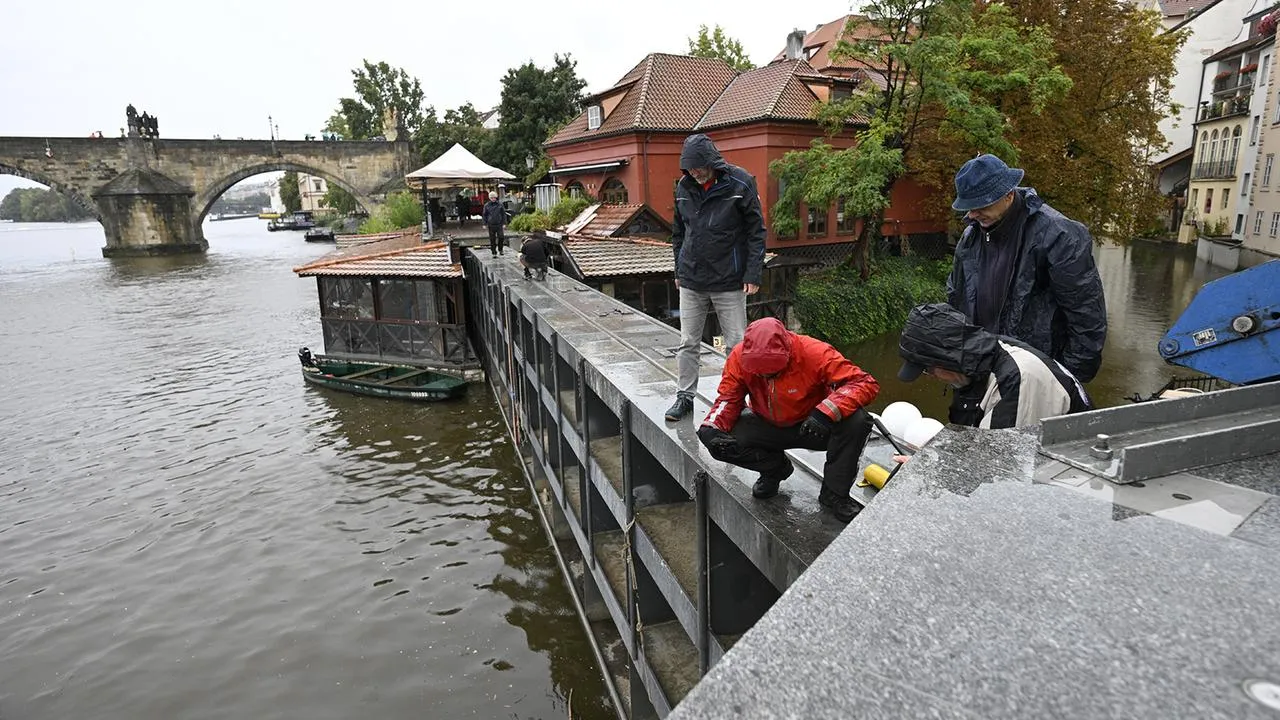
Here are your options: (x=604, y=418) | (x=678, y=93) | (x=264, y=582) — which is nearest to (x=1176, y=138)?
(x=678, y=93)

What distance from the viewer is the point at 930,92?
21500 mm

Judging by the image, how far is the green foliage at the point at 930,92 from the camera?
20828 millimetres

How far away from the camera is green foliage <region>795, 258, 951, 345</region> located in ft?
80.6

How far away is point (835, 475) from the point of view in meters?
3.94

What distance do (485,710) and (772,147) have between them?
856 inches

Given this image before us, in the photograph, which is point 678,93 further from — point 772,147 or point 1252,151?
point 1252,151

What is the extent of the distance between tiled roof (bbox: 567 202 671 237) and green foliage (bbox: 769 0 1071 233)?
4.75 meters

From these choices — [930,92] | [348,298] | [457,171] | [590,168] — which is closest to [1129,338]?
[930,92]

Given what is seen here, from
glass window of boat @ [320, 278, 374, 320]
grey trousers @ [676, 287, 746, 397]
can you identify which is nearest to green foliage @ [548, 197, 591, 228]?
glass window of boat @ [320, 278, 374, 320]

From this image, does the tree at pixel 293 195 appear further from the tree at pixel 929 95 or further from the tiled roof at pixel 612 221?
the tree at pixel 929 95

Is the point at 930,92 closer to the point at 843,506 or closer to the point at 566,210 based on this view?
the point at 566,210

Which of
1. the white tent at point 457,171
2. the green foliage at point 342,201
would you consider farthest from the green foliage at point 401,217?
the green foliage at point 342,201

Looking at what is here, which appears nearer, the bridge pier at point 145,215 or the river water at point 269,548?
the river water at point 269,548

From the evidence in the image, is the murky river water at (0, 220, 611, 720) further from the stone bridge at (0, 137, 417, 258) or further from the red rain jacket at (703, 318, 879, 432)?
the stone bridge at (0, 137, 417, 258)
